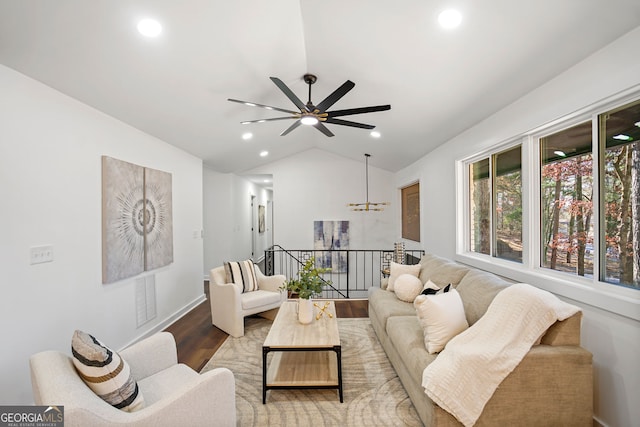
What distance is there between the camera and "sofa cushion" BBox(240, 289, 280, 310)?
3.64 m

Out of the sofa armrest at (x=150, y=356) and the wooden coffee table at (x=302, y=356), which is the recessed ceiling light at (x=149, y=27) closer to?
the sofa armrest at (x=150, y=356)

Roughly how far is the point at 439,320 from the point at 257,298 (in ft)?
7.80

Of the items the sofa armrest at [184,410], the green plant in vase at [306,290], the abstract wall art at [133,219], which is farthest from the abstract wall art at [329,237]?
the sofa armrest at [184,410]

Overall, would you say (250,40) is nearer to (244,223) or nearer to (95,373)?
(95,373)

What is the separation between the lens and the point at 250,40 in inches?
96.0

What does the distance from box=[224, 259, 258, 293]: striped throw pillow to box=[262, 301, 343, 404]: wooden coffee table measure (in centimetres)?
118

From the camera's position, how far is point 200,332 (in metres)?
3.75

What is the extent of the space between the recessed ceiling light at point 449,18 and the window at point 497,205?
5.06 feet

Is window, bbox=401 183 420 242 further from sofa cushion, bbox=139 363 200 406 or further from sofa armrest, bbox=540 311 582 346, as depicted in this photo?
sofa cushion, bbox=139 363 200 406

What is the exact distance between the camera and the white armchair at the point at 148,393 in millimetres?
1219

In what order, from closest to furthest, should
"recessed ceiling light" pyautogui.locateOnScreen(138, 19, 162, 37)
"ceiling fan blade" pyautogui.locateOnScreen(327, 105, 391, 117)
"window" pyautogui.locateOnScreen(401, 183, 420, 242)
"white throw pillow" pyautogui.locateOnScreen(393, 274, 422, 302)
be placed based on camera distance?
1. "recessed ceiling light" pyautogui.locateOnScreen(138, 19, 162, 37)
2. "ceiling fan blade" pyautogui.locateOnScreen(327, 105, 391, 117)
3. "white throw pillow" pyautogui.locateOnScreen(393, 274, 422, 302)
4. "window" pyautogui.locateOnScreen(401, 183, 420, 242)

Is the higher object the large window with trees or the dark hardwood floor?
the large window with trees

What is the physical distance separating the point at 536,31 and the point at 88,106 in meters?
3.70

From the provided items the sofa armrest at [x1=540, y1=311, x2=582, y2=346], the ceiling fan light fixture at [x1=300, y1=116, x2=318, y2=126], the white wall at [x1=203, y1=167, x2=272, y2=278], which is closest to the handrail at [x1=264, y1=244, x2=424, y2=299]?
the white wall at [x1=203, y1=167, x2=272, y2=278]
